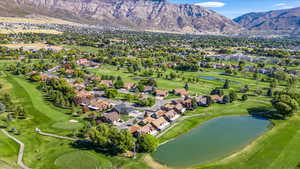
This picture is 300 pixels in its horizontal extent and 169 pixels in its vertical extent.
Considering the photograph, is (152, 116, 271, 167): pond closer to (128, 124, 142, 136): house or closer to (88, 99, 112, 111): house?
(128, 124, 142, 136): house

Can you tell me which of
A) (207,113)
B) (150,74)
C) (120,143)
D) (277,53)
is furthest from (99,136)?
(277,53)

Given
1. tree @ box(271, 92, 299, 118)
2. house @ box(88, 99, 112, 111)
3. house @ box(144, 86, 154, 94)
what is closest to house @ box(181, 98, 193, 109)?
house @ box(144, 86, 154, 94)

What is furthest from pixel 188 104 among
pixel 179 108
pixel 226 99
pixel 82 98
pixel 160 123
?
pixel 82 98

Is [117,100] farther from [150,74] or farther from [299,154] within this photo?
[299,154]

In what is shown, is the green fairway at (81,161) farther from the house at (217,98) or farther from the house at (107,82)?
the house at (107,82)

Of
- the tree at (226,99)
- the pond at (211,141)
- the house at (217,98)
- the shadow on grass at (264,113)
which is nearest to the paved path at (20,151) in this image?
the pond at (211,141)
